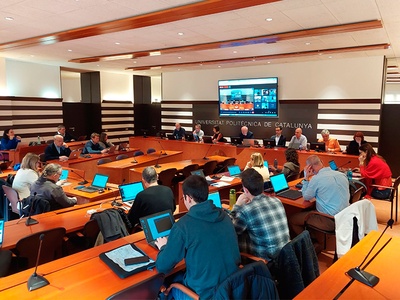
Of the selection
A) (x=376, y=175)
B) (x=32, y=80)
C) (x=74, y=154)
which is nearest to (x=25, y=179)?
(x=74, y=154)

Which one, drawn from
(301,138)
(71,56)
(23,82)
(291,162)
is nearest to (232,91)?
(301,138)

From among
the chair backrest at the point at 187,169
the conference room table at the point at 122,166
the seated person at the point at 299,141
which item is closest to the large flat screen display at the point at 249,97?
the seated person at the point at 299,141

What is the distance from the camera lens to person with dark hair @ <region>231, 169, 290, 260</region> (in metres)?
2.57

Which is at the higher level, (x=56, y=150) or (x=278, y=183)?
(x=56, y=150)

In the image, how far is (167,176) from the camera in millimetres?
6051

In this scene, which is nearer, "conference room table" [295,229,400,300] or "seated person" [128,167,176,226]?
"conference room table" [295,229,400,300]

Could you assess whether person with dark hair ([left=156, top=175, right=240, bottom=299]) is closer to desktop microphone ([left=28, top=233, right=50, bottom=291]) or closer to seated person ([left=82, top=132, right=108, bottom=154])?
desktop microphone ([left=28, top=233, right=50, bottom=291])

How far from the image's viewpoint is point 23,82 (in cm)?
985

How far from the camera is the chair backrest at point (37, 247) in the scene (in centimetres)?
266

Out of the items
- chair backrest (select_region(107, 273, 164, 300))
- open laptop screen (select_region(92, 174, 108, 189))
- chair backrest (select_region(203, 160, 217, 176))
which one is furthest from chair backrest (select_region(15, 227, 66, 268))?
chair backrest (select_region(203, 160, 217, 176))

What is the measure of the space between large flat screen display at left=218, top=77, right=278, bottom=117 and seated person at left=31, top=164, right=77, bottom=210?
755cm

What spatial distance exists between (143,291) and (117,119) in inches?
467

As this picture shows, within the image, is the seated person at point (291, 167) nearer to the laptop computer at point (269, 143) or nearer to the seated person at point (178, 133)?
the laptop computer at point (269, 143)

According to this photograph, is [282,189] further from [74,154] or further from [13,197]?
[74,154]
